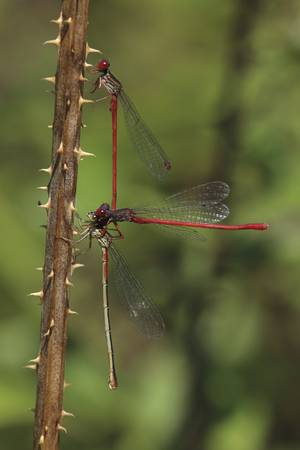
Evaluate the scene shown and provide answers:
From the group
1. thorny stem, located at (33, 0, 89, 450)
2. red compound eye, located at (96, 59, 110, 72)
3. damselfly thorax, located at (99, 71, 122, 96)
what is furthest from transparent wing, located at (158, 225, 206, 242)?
thorny stem, located at (33, 0, 89, 450)

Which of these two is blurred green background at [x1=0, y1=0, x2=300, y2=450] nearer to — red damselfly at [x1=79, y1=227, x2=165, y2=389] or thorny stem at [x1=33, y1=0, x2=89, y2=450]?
red damselfly at [x1=79, y1=227, x2=165, y2=389]

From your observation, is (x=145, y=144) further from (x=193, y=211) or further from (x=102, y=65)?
(x=102, y=65)

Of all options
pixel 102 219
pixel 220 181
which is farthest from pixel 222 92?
pixel 102 219

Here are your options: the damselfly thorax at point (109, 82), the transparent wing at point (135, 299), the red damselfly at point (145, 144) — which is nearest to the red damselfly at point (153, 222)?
the transparent wing at point (135, 299)

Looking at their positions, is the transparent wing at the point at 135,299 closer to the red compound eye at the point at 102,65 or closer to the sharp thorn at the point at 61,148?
the red compound eye at the point at 102,65

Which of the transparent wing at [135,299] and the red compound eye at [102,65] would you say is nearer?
the red compound eye at [102,65]

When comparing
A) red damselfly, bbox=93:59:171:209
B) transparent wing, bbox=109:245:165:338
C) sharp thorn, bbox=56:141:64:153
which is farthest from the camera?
red damselfly, bbox=93:59:171:209
